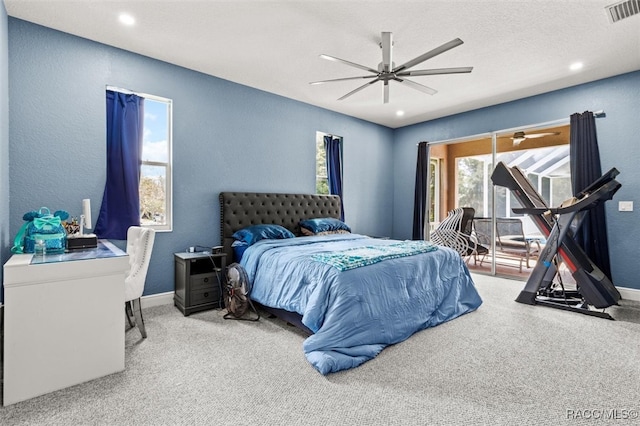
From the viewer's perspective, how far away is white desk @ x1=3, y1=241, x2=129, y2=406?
185 cm

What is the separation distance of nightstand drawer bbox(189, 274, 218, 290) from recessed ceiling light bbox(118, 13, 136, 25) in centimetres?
252

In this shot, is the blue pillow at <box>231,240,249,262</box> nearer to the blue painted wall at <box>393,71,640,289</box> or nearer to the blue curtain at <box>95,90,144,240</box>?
the blue curtain at <box>95,90,144,240</box>

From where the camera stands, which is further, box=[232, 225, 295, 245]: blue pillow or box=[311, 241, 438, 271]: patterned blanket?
box=[232, 225, 295, 245]: blue pillow

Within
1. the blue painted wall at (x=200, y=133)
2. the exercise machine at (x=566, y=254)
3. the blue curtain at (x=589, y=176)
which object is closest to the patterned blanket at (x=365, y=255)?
the exercise machine at (x=566, y=254)

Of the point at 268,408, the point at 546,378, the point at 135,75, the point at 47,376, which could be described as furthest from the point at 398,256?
the point at 135,75

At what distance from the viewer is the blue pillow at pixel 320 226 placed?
461 centimetres

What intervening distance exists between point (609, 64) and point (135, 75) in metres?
5.48

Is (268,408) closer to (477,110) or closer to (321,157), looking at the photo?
(321,157)

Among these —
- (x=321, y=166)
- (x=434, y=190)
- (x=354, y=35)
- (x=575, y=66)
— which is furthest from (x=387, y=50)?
(x=434, y=190)

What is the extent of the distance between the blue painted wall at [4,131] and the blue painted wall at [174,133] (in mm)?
83

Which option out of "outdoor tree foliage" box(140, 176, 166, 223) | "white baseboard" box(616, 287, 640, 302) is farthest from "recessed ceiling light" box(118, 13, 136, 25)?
"white baseboard" box(616, 287, 640, 302)

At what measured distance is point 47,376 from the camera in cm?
193

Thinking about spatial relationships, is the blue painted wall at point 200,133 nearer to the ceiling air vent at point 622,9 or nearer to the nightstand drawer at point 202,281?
the nightstand drawer at point 202,281

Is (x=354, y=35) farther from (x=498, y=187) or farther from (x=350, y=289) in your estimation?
(x=498, y=187)
